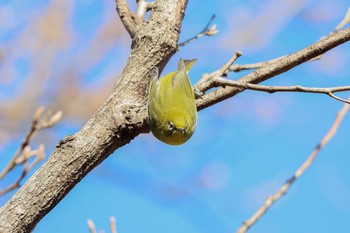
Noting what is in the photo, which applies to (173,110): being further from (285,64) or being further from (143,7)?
(285,64)

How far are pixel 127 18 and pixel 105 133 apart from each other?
63 centimetres

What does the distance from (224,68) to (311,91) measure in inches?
11.8

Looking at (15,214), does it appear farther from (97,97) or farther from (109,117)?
(97,97)

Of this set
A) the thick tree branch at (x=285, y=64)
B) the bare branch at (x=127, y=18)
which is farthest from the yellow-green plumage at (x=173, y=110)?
the thick tree branch at (x=285, y=64)

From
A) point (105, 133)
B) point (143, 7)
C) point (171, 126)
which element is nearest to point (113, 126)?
point (105, 133)

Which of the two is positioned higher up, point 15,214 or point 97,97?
point 97,97

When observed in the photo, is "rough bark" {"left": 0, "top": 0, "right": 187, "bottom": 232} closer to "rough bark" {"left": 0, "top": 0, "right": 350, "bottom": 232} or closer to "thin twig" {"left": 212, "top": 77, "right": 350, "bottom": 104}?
"rough bark" {"left": 0, "top": 0, "right": 350, "bottom": 232}

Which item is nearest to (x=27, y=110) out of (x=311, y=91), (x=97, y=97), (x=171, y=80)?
(x=97, y=97)

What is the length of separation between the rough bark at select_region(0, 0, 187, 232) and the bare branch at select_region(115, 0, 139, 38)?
0.12 feet

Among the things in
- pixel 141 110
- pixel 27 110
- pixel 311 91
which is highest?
pixel 27 110

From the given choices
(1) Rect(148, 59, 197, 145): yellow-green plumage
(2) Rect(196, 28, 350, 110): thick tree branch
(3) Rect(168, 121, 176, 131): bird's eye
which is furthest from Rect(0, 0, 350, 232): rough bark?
(3) Rect(168, 121, 176, 131): bird's eye

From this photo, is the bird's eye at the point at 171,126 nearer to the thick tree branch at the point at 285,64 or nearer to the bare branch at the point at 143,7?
the bare branch at the point at 143,7

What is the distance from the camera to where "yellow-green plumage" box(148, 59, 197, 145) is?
2297 mm

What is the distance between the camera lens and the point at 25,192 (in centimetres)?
160
